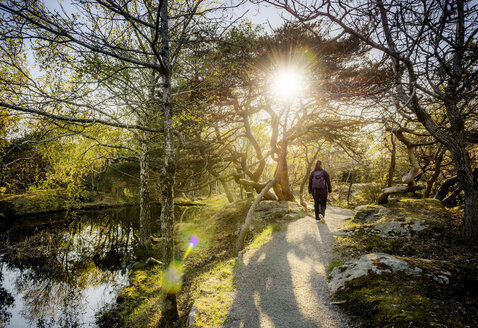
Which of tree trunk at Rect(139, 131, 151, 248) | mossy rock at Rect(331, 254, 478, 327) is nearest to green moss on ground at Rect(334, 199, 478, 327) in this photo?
mossy rock at Rect(331, 254, 478, 327)

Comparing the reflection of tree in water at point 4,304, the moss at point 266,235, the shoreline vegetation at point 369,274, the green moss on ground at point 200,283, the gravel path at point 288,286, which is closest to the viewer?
the shoreline vegetation at point 369,274

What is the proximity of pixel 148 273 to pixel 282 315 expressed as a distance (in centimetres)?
657

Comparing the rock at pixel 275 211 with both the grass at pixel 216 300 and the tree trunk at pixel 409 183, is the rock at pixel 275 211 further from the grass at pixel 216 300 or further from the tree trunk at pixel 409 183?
the grass at pixel 216 300

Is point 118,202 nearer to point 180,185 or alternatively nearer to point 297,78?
point 180,185

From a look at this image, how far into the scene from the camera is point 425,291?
330 cm

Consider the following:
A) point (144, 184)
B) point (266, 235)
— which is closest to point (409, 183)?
point (266, 235)

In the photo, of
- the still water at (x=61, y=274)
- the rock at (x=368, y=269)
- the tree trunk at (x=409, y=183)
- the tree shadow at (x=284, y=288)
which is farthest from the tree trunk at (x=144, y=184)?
the tree trunk at (x=409, y=183)

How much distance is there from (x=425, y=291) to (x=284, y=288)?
8.13 feet

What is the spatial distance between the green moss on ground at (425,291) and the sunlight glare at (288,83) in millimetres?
5625

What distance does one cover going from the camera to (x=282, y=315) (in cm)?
377

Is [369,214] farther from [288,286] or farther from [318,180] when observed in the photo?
[288,286]

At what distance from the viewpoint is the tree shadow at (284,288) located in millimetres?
3680

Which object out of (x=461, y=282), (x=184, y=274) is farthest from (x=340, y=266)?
(x=184, y=274)

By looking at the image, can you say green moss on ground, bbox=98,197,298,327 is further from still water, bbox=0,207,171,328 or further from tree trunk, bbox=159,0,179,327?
still water, bbox=0,207,171,328
